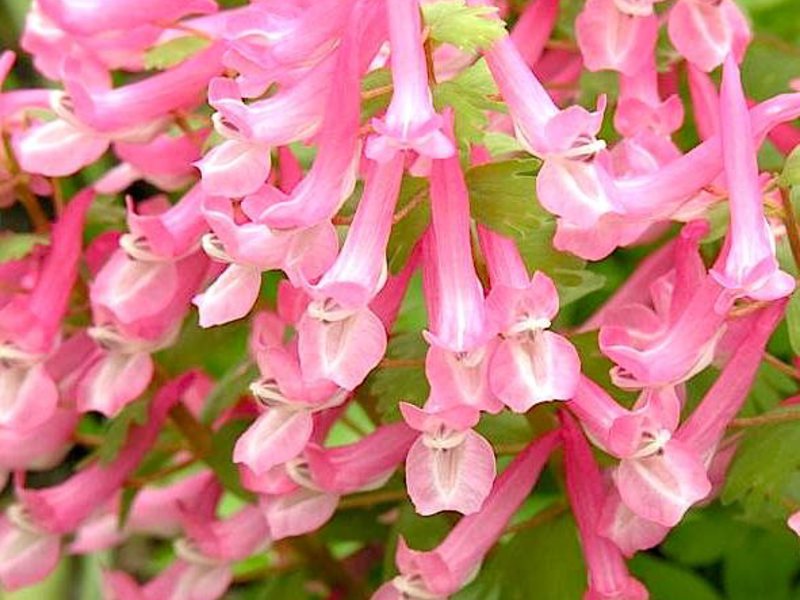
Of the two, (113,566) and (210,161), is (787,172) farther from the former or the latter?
(113,566)

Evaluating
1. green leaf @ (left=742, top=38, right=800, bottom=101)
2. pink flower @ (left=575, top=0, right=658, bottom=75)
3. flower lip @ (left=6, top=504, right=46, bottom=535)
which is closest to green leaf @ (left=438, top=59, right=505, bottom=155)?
pink flower @ (left=575, top=0, right=658, bottom=75)

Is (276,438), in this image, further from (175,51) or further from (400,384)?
(175,51)

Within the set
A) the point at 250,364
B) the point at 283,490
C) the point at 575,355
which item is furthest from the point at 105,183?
the point at 575,355

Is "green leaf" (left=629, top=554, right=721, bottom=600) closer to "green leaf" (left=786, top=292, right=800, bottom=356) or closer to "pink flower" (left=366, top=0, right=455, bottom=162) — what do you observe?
"green leaf" (left=786, top=292, right=800, bottom=356)

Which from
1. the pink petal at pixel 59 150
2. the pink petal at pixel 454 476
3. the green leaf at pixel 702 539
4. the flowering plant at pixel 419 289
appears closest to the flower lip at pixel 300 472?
the flowering plant at pixel 419 289

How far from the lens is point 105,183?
3.26 feet

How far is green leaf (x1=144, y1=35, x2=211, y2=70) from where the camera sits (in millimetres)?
860

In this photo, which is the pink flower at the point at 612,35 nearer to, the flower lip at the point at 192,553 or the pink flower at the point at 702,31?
the pink flower at the point at 702,31

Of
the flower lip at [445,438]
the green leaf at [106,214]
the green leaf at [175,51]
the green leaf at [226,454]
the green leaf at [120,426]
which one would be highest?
the green leaf at [175,51]

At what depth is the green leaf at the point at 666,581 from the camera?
993 millimetres

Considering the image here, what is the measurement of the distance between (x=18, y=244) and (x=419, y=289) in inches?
11.1

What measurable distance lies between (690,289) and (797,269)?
53mm

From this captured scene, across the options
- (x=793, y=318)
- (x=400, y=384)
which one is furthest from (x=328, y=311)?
(x=793, y=318)

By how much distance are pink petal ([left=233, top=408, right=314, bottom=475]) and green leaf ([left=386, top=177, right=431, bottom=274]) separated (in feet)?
0.29
